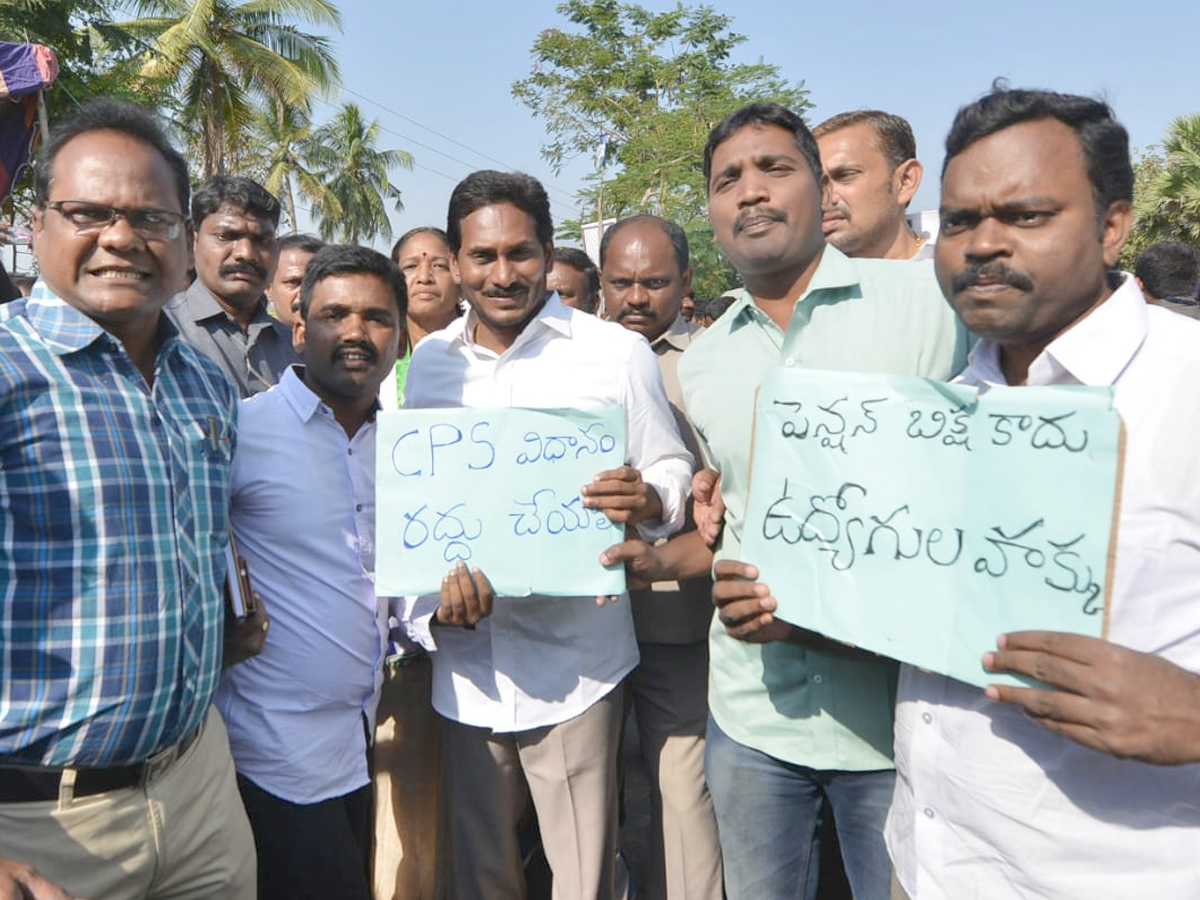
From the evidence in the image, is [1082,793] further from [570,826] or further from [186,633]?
[186,633]

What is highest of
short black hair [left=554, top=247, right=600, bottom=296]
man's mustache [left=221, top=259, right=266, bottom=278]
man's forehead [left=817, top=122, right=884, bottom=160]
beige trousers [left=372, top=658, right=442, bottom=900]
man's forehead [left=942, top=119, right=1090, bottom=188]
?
man's forehead [left=817, top=122, right=884, bottom=160]

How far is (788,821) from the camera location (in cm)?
216

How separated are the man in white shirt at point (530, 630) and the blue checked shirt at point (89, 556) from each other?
813mm

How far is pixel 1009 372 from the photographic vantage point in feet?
5.32

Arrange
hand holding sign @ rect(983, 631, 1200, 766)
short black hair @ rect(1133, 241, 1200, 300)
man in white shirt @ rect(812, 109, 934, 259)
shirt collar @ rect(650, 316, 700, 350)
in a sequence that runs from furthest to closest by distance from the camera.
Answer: short black hair @ rect(1133, 241, 1200, 300) < shirt collar @ rect(650, 316, 700, 350) < man in white shirt @ rect(812, 109, 934, 259) < hand holding sign @ rect(983, 631, 1200, 766)

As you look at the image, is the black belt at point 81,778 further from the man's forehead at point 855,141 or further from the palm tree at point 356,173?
the palm tree at point 356,173

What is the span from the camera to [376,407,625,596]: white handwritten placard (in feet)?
7.31

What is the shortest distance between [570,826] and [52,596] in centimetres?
156

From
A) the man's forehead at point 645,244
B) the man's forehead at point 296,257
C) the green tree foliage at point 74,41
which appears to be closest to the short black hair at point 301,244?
the man's forehead at point 296,257

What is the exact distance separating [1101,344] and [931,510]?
0.38m

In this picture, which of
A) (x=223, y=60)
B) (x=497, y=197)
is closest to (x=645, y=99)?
(x=223, y=60)

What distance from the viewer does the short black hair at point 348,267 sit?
2633 mm

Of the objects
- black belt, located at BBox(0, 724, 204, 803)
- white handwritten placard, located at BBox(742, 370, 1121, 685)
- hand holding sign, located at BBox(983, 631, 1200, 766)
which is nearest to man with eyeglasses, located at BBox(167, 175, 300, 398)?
black belt, located at BBox(0, 724, 204, 803)

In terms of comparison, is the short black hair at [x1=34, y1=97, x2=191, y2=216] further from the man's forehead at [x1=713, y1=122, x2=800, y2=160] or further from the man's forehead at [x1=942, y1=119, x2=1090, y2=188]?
the man's forehead at [x1=942, y1=119, x2=1090, y2=188]
